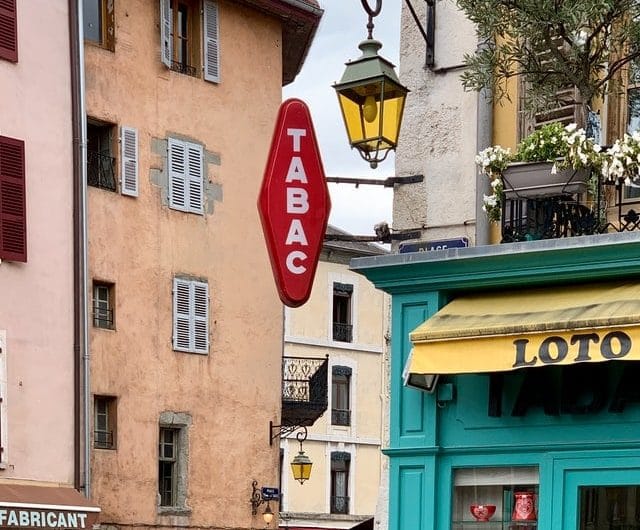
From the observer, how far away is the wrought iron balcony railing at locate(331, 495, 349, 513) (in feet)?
146

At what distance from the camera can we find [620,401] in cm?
998

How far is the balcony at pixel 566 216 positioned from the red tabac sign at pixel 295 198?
60.6 inches

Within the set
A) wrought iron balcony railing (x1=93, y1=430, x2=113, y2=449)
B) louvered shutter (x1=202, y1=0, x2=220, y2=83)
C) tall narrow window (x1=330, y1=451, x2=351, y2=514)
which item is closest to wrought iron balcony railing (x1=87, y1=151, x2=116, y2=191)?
louvered shutter (x1=202, y1=0, x2=220, y2=83)

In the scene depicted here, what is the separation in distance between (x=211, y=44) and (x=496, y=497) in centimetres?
1799

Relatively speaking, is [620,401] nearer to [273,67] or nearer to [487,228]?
[487,228]

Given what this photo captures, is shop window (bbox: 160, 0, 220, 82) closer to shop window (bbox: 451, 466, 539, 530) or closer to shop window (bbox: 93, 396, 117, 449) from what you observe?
shop window (bbox: 93, 396, 117, 449)

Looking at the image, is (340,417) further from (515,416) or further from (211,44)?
(515,416)

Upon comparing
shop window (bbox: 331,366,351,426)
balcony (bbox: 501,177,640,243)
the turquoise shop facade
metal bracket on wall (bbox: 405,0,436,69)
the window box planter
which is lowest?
shop window (bbox: 331,366,351,426)

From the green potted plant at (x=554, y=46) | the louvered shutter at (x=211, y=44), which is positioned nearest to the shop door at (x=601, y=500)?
the green potted plant at (x=554, y=46)

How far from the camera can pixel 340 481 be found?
4469 centimetres

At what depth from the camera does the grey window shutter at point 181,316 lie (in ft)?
87.2

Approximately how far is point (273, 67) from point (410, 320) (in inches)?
735

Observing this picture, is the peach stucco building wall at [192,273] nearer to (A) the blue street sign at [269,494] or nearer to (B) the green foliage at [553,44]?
(A) the blue street sign at [269,494]

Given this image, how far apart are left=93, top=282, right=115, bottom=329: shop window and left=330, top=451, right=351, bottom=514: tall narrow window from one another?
64.4 feet
